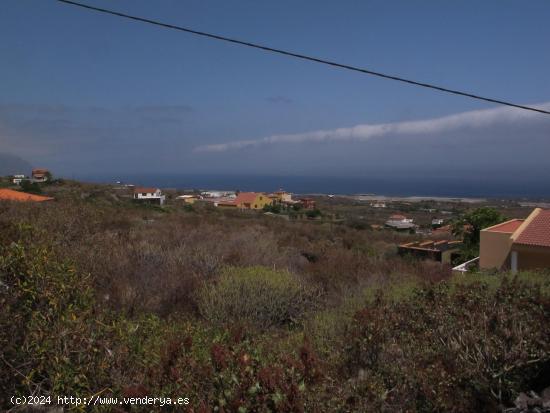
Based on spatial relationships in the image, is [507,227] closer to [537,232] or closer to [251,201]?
[537,232]

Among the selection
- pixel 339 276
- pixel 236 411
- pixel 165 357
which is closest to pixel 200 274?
pixel 339 276

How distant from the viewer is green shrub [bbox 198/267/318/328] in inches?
301

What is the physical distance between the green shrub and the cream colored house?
1049 cm

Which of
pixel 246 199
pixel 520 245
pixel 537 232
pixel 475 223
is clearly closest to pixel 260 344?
pixel 520 245

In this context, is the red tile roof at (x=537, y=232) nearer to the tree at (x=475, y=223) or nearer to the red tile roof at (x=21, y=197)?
the tree at (x=475, y=223)

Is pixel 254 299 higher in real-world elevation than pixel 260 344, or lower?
lower

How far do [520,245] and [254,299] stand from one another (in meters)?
12.3

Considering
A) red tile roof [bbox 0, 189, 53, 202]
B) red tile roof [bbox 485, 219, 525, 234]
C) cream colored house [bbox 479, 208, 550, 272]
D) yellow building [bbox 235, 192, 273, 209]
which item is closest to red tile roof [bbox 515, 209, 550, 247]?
cream colored house [bbox 479, 208, 550, 272]

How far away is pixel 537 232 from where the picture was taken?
649 inches

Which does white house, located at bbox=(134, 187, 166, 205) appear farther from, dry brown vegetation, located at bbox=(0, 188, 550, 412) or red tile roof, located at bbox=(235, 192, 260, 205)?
dry brown vegetation, located at bbox=(0, 188, 550, 412)

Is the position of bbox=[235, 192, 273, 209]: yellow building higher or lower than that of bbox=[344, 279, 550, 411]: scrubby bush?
lower

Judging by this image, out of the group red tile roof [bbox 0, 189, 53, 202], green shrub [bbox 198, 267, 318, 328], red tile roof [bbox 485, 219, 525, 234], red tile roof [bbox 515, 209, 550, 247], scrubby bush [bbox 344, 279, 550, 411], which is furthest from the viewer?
red tile roof [bbox 485, 219, 525, 234]

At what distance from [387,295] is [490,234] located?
448 inches

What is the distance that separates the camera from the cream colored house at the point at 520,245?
1588cm
